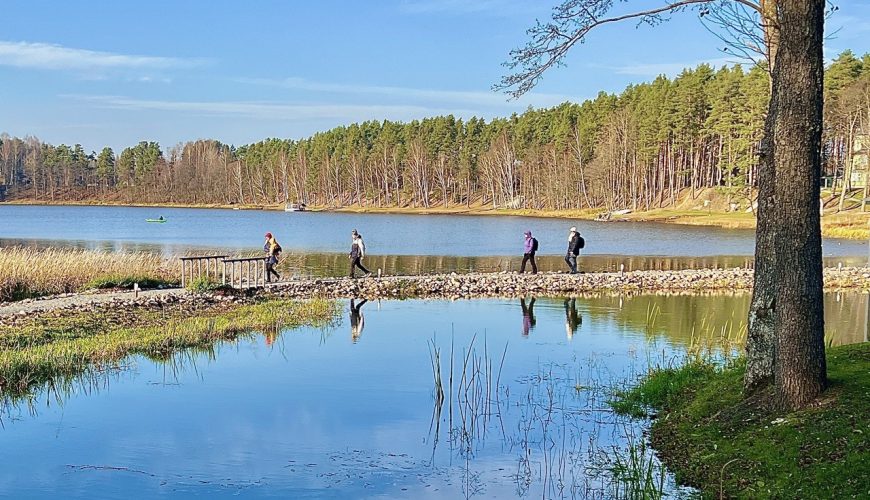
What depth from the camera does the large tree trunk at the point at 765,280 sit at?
10.1 meters

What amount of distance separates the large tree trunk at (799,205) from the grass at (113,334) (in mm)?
12023

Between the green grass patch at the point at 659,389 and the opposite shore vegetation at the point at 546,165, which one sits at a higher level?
the opposite shore vegetation at the point at 546,165

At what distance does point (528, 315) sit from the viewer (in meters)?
24.4

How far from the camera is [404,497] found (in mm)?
9430

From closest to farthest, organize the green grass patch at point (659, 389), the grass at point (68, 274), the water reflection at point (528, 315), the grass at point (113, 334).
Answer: the green grass patch at point (659, 389) → the grass at point (113, 334) → the water reflection at point (528, 315) → the grass at point (68, 274)

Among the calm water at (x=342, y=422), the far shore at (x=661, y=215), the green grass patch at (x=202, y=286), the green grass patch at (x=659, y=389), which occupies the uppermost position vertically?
the far shore at (x=661, y=215)

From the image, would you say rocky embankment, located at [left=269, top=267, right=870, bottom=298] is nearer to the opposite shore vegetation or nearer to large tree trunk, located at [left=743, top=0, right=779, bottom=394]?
the opposite shore vegetation

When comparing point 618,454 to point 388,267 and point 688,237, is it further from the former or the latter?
point 688,237

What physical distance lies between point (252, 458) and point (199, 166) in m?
191

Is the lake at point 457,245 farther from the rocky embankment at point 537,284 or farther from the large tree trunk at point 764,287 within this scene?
the large tree trunk at point 764,287

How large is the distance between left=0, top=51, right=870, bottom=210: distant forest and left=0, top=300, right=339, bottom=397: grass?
25.6m

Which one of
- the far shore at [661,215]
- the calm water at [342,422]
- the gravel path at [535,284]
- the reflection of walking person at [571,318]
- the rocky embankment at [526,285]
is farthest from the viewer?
the far shore at [661,215]

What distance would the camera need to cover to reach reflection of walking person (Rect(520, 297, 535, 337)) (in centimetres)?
2197

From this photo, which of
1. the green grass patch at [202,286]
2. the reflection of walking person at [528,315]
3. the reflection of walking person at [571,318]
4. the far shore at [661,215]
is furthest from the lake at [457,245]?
the reflection of walking person at [571,318]
